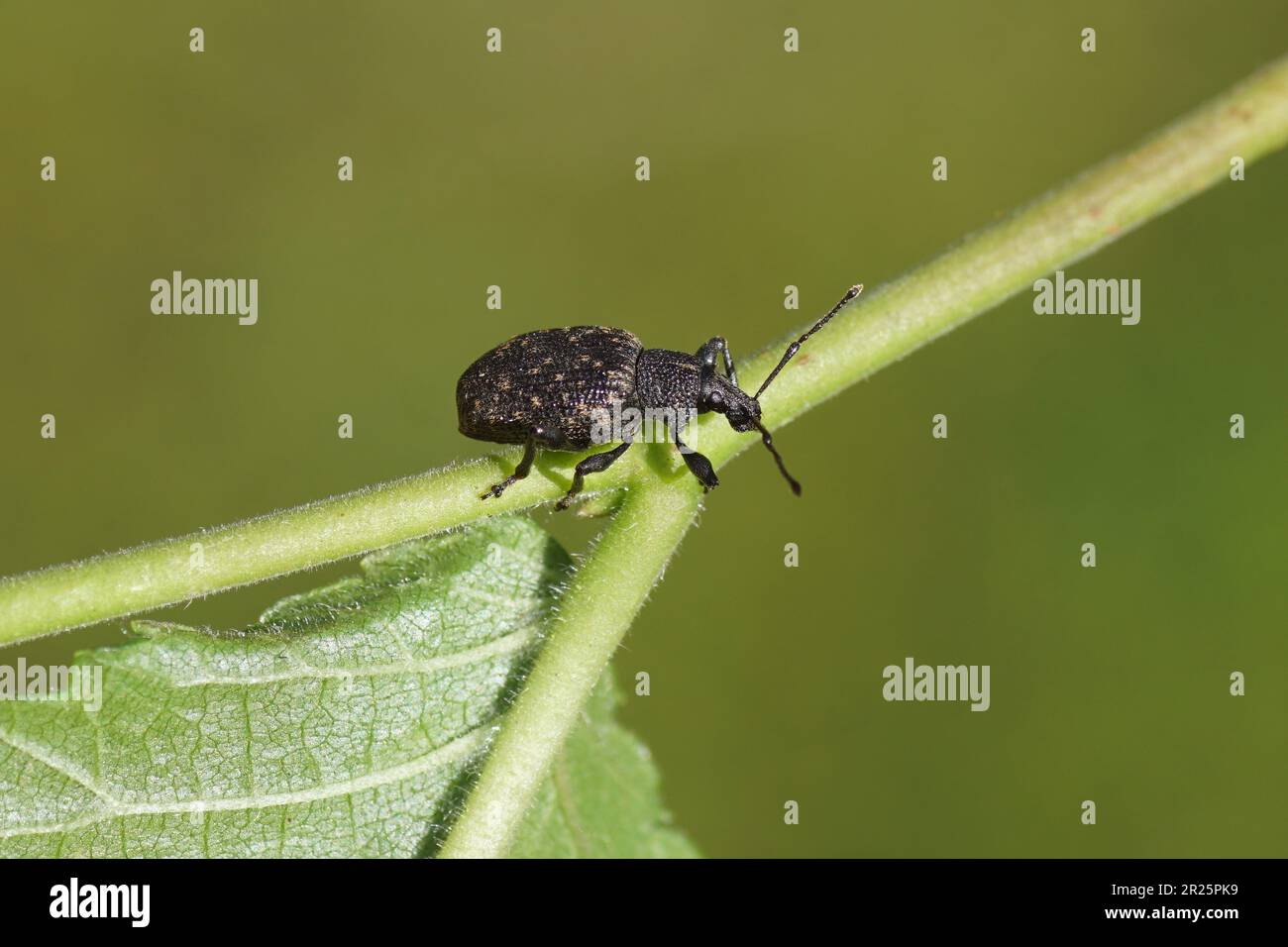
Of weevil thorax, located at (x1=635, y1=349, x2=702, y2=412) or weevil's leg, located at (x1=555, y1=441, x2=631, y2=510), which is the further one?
weevil thorax, located at (x1=635, y1=349, x2=702, y2=412)

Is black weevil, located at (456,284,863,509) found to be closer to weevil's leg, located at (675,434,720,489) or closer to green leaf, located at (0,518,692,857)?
weevil's leg, located at (675,434,720,489)

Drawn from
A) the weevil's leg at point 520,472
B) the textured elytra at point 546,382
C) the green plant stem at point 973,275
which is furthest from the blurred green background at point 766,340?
the green plant stem at point 973,275

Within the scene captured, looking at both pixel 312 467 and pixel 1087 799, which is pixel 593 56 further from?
pixel 1087 799

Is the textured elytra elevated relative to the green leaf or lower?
elevated

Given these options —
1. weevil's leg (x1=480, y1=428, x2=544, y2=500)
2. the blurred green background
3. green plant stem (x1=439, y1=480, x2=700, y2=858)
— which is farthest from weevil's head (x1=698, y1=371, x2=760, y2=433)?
the blurred green background

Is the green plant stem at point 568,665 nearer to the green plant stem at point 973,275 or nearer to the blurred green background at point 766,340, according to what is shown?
the green plant stem at point 973,275

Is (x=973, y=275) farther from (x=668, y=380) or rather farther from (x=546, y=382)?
(x=546, y=382)
